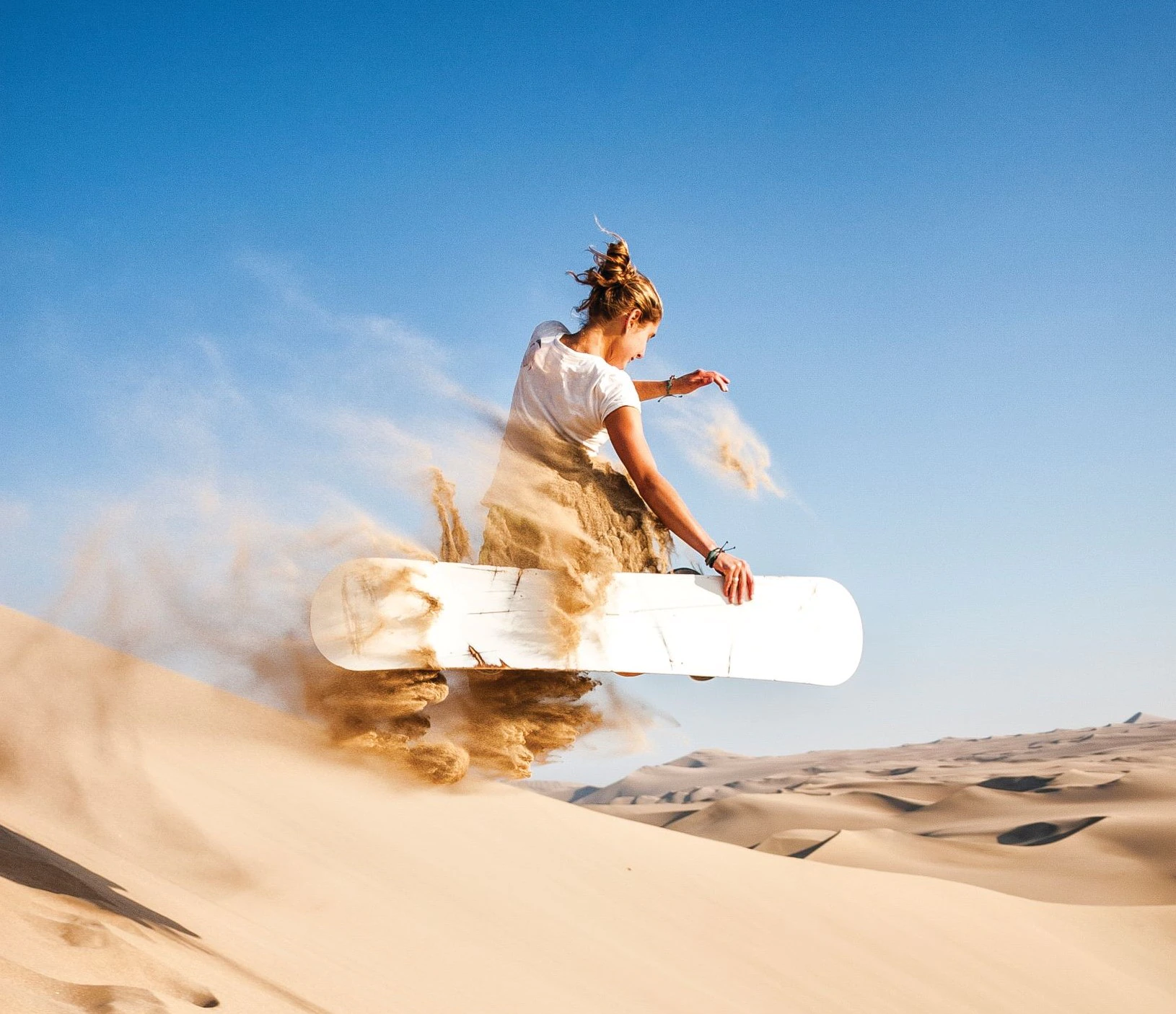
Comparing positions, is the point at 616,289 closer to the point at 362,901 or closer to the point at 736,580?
the point at 736,580

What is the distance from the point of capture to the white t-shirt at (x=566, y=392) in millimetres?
3096

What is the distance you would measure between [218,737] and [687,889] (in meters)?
4.66

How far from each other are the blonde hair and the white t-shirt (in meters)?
0.15

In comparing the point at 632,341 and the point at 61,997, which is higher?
the point at 632,341

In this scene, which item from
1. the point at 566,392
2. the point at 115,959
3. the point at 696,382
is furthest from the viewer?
the point at 696,382

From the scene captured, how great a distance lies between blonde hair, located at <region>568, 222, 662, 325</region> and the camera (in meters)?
3.28

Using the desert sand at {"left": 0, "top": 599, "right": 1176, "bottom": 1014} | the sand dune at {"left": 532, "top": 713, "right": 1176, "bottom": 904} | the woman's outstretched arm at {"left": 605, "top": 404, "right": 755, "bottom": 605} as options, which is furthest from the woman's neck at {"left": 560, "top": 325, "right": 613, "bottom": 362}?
the sand dune at {"left": 532, "top": 713, "right": 1176, "bottom": 904}

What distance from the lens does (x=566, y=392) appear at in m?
3.21

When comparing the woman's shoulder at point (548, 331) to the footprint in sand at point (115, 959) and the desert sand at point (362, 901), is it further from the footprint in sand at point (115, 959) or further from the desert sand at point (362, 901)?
the footprint in sand at point (115, 959)

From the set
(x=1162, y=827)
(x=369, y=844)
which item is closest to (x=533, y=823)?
(x=369, y=844)

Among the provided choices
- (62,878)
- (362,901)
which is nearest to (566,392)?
(62,878)

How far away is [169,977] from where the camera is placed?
3178 mm

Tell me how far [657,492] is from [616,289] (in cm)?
76

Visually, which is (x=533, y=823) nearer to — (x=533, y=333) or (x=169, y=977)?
(x=169, y=977)
